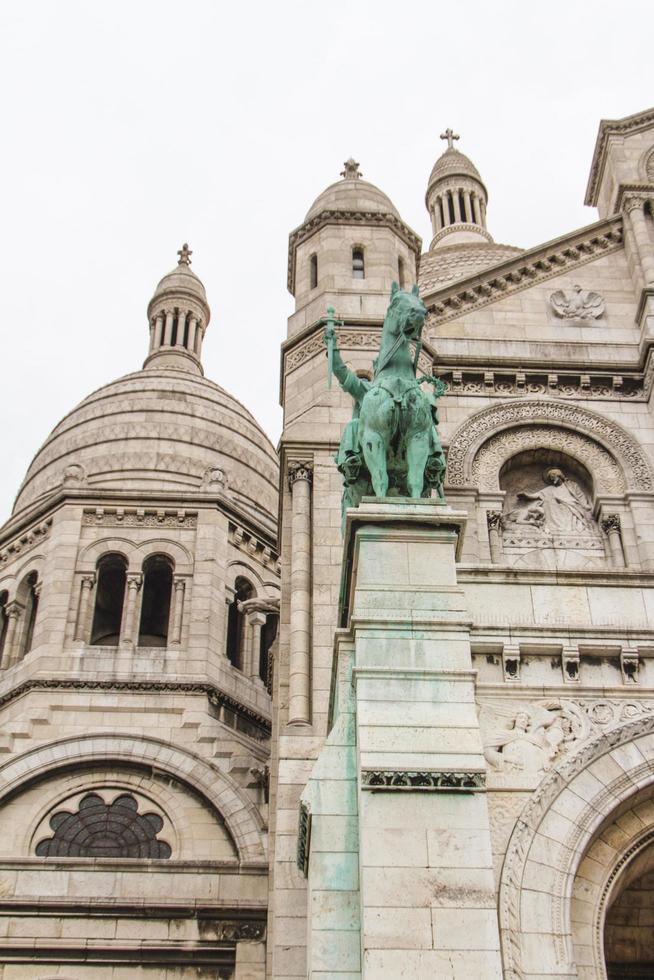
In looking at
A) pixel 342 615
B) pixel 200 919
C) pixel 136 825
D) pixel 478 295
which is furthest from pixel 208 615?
pixel 342 615

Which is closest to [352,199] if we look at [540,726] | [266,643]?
[266,643]

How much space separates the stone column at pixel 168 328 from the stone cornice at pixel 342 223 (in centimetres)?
2377

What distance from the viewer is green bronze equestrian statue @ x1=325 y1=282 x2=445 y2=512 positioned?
14.0 m

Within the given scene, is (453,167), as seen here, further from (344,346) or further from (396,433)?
(396,433)

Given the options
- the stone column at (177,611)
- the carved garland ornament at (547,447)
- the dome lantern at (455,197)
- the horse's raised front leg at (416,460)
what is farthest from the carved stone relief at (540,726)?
the dome lantern at (455,197)

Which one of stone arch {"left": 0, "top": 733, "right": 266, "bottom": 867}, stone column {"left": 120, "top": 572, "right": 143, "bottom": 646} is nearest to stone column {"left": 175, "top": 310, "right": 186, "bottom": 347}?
stone column {"left": 120, "top": 572, "right": 143, "bottom": 646}

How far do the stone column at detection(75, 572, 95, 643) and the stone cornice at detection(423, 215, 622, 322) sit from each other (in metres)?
11.9

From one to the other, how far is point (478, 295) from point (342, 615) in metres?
10.9

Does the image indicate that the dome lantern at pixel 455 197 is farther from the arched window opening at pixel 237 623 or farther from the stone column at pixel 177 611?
the stone column at pixel 177 611

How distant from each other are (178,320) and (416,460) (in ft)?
118

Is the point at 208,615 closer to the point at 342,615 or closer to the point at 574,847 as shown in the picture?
the point at 342,615

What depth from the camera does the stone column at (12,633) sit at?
3067cm

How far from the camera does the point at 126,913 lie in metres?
22.8

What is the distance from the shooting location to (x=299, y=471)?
19891 millimetres
